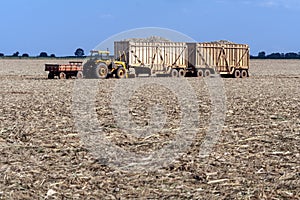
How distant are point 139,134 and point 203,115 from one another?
3502mm

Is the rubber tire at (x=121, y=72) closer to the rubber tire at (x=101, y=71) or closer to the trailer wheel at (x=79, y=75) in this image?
the rubber tire at (x=101, y=71)

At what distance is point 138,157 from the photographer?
8.54 metres

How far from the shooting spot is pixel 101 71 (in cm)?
3362

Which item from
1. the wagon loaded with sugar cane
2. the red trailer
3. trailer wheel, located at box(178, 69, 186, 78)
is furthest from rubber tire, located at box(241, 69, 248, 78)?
the red trailer

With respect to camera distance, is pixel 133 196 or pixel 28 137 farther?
pixel 28 137

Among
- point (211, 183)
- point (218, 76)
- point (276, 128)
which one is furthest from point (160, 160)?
point (218, 76)

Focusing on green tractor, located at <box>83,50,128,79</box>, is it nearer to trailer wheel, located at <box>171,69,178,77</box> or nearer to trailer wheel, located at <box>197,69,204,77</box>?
trailer wheel, located at <box>171,69,178,77</box>

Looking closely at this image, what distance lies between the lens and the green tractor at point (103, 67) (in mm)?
33531

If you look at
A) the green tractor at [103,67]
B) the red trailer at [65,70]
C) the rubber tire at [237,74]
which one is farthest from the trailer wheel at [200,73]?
the red trailer at [65,70]

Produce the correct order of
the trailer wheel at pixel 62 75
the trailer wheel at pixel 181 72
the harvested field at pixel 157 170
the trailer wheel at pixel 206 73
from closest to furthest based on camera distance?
1. the harvested field at pixel 157 170
2. the trailer wheel at pixel 62 75
3. the trailer wheel at pixel 181 72
4. the trailer wheel at pixel 206 73

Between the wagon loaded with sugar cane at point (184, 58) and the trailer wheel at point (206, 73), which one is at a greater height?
the wagon loaded with sugar cane at point (184, 58)

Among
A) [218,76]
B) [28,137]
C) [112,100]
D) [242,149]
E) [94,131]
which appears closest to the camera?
[242,149]

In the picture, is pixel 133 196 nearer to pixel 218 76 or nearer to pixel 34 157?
pixel 34 157

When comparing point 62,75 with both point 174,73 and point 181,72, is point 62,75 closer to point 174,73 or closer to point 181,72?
point 174,73
